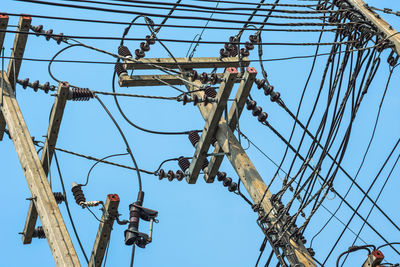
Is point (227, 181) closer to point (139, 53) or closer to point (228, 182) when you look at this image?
point (228, 182)

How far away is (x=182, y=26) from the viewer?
10859mm

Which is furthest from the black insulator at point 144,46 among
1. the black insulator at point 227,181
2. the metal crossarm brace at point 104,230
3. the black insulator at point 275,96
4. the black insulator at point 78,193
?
the metal crossarm brace at point 104,230

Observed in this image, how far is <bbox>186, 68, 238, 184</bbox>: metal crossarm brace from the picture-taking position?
11.2 m

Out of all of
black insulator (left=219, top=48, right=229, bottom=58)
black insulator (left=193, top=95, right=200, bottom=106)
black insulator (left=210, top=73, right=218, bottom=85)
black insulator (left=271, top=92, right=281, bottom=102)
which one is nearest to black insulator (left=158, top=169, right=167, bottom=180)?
black insulator (left=193, top=95, right=200, bottom=106)

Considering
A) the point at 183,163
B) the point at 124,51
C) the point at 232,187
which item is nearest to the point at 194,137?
the point at 183,163

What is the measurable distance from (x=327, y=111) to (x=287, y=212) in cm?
154

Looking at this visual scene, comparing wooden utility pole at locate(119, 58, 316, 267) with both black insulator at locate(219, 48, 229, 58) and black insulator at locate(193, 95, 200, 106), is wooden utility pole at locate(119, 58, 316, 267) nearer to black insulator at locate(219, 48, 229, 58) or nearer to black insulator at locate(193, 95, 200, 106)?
black insulator at locate(193, 95, 200, 106)

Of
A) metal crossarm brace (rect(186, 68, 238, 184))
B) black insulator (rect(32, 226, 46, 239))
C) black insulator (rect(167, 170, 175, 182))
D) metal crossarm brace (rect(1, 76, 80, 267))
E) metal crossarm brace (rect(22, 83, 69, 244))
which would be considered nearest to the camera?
metal crossarm brace (rect(1, 76, 80, 267))

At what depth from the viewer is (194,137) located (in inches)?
478

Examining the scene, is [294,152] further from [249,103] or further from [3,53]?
[3,53]

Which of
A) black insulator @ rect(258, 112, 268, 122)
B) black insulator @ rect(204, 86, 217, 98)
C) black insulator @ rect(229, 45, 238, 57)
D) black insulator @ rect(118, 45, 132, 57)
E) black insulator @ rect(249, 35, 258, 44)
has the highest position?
black insulator @ rect(118, 45, 132, 57)

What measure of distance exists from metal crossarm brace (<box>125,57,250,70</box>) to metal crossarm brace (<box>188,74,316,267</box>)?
1058mm

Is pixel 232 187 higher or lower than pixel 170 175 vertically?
lower

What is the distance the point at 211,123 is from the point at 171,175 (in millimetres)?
1132
